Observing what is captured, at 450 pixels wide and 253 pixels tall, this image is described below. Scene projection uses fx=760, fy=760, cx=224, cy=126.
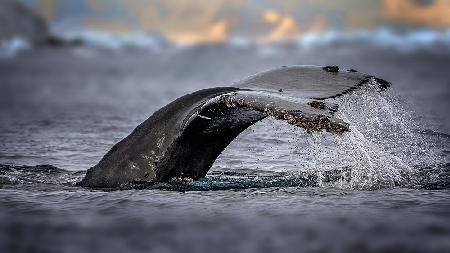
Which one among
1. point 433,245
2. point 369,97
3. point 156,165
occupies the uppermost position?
point 369,97

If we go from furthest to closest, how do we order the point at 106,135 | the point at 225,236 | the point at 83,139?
the point at 106,135 < the point at 83,139 < the point at 225,236

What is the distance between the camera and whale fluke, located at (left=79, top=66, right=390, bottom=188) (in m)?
6.81

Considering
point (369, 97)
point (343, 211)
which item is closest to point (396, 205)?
point (343, 211)

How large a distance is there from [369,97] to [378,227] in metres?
1.77

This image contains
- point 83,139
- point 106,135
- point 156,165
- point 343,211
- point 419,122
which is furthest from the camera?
point 419,122

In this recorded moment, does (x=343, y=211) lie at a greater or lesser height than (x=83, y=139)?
lesser

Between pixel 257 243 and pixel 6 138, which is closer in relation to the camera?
pixel 257 243

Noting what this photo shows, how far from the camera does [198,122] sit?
6996mm

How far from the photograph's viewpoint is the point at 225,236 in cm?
564

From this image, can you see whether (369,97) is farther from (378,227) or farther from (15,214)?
(15,214)

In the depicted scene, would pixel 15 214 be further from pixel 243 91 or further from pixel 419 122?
pixel 419 122

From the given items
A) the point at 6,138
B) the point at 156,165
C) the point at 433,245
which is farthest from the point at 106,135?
the point at 433,245

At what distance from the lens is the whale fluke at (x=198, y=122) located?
6812 millimetres

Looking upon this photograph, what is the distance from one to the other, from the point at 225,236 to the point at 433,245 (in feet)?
4.88
